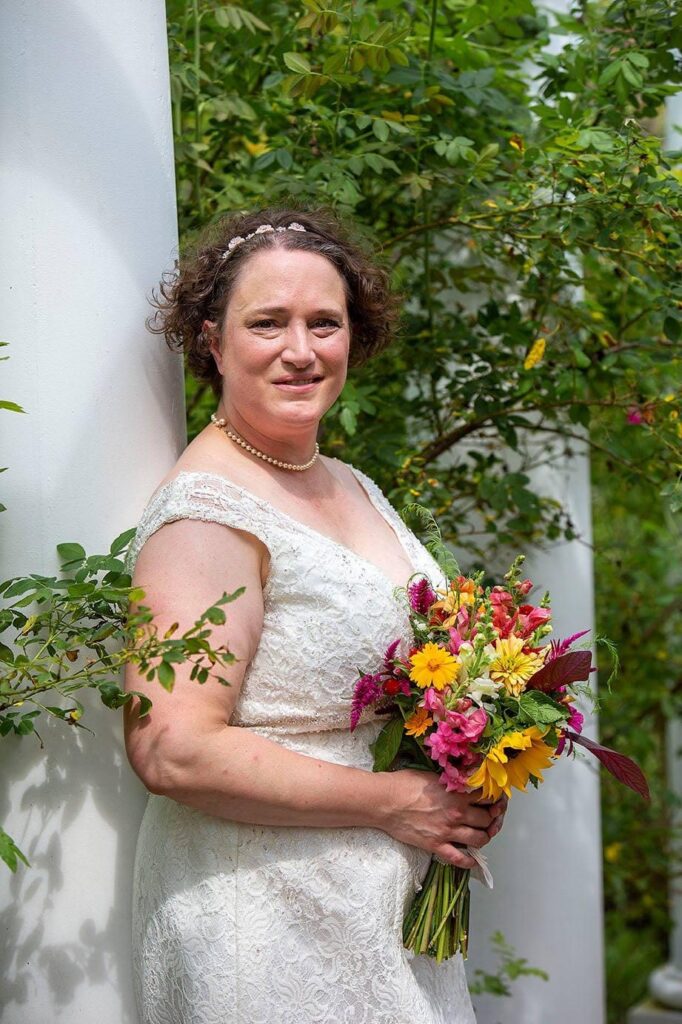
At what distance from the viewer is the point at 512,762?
7.30 feet

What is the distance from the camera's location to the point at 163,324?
2.45 m

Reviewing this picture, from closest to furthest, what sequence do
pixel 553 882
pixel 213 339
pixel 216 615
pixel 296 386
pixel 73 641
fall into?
pixel 216 615
pixel 73 641
pixel 296 386
pixel 213 339
pixel 553 882

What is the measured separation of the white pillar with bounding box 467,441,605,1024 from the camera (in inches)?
147

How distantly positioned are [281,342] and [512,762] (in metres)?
0.89

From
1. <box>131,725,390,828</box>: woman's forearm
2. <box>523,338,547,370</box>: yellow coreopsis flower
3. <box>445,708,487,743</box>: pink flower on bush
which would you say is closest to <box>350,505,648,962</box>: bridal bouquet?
<box>445,708,487,743</box>: pink flower on bush

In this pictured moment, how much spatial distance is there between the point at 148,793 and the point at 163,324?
3.01 feet

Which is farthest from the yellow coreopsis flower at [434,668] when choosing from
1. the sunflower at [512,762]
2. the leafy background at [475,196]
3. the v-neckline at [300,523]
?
the leafy background at [475,196]

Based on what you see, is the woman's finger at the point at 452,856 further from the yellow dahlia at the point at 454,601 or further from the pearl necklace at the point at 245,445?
the pearl necklace at the point at 245,445

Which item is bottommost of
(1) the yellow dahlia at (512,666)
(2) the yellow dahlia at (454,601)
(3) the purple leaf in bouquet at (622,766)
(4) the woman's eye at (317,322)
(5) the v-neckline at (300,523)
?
(3) the purple leaf in bouquet at (622,766)

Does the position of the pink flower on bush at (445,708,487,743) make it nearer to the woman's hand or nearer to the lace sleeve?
the woman's hand

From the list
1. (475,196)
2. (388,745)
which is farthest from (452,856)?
(475,196)

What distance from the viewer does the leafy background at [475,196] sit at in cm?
299

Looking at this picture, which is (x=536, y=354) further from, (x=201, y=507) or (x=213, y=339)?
(x=201, y=507)

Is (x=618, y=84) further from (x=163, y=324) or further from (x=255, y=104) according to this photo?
(x=163, y=324)
